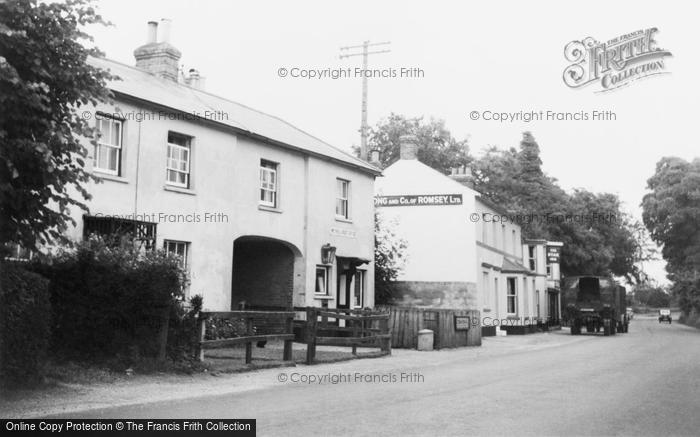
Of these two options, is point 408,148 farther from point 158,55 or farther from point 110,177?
point 110,177

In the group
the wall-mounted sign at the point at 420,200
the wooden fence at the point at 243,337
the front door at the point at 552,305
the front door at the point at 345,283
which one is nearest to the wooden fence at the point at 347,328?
the wooden fence at the point at 243,337

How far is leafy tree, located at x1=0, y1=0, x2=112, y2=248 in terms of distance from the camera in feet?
29.7

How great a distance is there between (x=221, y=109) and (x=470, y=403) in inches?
581

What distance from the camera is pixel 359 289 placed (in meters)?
25.8

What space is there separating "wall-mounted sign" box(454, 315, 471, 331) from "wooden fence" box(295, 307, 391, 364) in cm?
353

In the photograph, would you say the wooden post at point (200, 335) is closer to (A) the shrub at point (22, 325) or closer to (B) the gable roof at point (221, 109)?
(A) the shrub at point (22, 325)

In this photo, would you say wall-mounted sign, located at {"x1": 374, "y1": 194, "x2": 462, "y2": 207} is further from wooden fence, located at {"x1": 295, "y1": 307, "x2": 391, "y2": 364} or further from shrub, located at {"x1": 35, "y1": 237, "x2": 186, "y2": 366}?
shrub, located at {"x1": 35, "y1": 237, "x2": 186, "y2": 366}

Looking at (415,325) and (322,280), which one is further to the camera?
(322,280)

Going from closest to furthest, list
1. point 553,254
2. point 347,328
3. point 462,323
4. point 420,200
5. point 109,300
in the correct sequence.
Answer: point 109,300
point 347,328
point 462,323
point 420,200
point 553,254

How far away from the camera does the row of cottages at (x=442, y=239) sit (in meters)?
31.3

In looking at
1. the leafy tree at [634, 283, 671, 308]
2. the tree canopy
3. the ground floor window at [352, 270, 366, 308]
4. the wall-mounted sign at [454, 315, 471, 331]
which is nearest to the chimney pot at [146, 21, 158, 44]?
the ground floor window at [352, 270, 366, 308]

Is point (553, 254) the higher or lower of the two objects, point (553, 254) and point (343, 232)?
the higher

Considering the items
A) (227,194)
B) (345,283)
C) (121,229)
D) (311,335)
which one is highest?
(227,194)

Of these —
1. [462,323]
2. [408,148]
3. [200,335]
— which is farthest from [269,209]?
[408,148]
